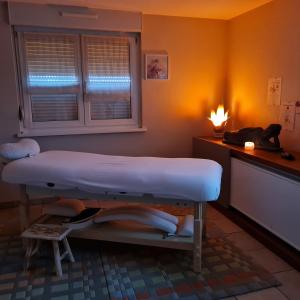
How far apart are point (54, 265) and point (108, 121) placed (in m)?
1.77

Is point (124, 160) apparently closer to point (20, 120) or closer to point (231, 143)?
point (231, 143)

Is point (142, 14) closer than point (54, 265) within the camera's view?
No

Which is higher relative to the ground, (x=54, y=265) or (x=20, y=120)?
(x=20, y=120)

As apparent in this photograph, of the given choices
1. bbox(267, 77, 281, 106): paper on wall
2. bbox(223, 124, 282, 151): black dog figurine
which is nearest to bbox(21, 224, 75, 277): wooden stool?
bbox(223, 124, 282, 151): black dog figurine

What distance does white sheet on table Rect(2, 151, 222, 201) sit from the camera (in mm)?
1974

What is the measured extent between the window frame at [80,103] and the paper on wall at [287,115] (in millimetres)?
1506

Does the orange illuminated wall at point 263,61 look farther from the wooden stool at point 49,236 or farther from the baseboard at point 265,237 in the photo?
the wooden stool at point 49,236

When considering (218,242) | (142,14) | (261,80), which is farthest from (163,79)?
(218,242)

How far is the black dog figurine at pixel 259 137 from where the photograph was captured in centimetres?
273

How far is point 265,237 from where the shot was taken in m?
2.43

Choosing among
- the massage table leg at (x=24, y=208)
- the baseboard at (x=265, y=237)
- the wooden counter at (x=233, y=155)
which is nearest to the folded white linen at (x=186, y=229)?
the baseboard at (x=265, y=237)

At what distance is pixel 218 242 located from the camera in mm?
2492

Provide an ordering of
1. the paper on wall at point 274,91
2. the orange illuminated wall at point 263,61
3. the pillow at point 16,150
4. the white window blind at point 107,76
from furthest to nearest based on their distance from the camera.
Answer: the white window blind at point 107,76
the paper on wall at point 274,91
the orange illuminated wall at point 263,61
the pillow at point 16,150

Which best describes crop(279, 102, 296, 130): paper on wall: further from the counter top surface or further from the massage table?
the massage table
